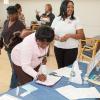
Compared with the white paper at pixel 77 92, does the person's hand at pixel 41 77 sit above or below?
above

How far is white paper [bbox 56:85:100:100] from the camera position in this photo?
195cm

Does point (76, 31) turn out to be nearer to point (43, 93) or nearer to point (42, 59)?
point (42, 59)

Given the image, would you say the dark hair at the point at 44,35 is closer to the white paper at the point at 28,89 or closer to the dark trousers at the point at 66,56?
the white paper at the point at 28,89

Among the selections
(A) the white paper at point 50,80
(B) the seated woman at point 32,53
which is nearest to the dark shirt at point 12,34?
(B) the seated woman at point 32,53

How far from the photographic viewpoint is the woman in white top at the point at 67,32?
298 cm

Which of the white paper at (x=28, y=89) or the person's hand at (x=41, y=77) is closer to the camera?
the white paper at (x=28, y=89)

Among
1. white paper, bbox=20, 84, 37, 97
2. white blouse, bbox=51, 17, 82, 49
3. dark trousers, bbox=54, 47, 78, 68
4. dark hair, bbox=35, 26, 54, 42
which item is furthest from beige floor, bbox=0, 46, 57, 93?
dark hair, bbox=35, 26, 54, 42

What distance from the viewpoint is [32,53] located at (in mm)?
2232

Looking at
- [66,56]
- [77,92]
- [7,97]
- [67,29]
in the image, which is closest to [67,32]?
[67,29]

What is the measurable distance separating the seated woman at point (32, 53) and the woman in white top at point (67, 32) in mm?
612

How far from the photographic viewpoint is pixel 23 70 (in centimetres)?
232

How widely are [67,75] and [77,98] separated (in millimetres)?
532

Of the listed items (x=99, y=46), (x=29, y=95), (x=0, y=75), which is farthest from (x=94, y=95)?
(x=0, y=75)

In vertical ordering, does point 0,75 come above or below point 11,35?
below
